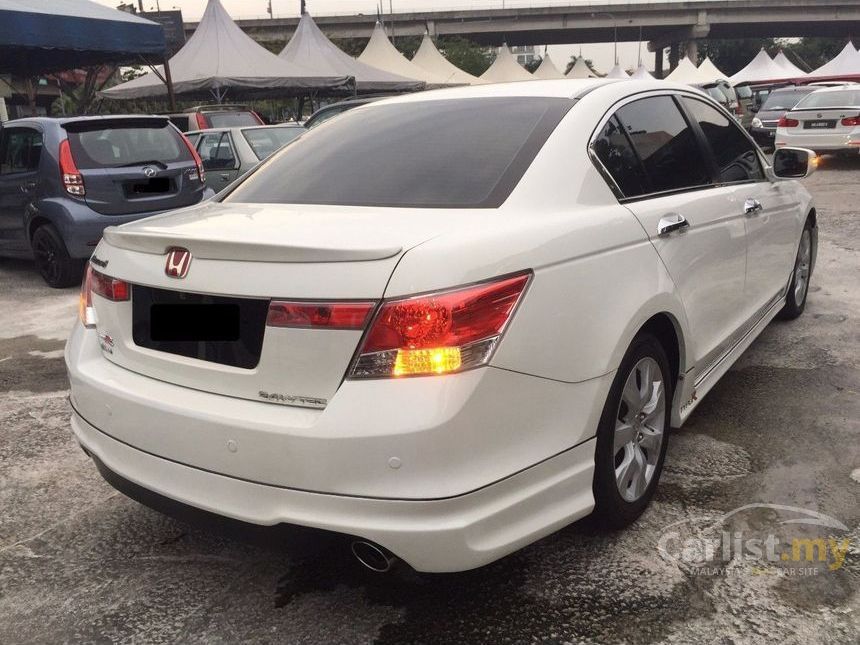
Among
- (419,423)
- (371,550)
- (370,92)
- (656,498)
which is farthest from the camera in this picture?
(370,92)

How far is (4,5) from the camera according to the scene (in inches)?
460

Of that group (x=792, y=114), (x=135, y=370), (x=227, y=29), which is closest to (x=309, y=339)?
(x=135, y=370)

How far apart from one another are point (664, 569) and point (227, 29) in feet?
73.2

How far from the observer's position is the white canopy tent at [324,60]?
933 inches

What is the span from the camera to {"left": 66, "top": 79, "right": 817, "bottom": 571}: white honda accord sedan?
1898mm

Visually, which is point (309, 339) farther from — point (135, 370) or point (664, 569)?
point (664, 569)

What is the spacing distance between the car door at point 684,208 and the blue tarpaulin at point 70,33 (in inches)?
458

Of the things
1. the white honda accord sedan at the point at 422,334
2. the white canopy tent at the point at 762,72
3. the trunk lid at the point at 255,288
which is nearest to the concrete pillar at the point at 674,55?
the white canopy tent at the point at 762,72

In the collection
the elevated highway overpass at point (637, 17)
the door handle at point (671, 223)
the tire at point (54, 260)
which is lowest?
the tire at point (54, 260)

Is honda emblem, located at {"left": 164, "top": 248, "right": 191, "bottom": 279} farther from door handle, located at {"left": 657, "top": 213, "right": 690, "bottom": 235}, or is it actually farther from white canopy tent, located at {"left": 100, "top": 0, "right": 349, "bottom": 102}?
white canopy tent, located at {"left": 100, "top": 0, "right": 349, "bottom": 102}

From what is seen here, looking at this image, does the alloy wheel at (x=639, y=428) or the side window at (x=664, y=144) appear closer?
the alloy wheel at (x=639, y=428)

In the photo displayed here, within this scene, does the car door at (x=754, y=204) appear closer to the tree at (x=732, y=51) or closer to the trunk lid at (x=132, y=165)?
the trunk lid at (x=132, y=165)

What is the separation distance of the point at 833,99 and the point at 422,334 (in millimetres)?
15237

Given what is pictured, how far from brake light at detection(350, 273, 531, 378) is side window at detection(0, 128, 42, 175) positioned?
6.35 metres
